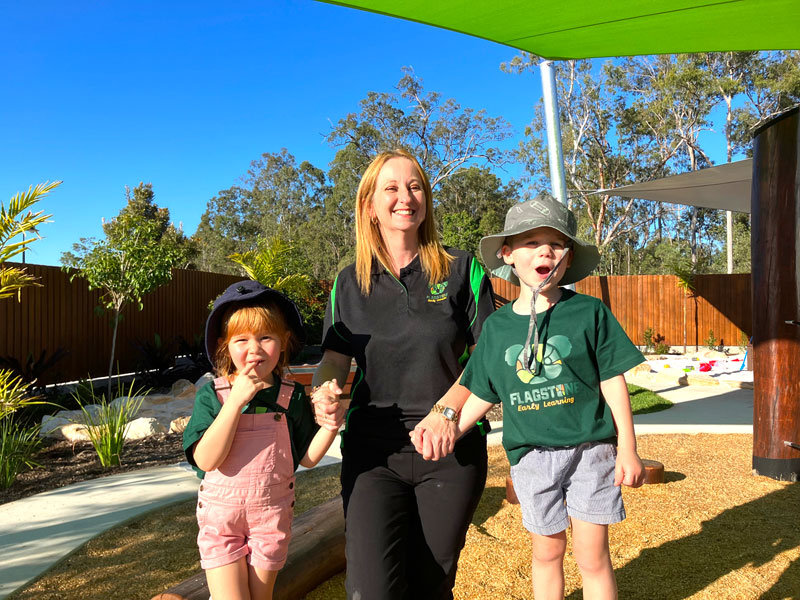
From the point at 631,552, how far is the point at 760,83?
3272 cm

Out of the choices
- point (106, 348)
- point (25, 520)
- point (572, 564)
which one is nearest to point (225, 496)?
point (572, 564)

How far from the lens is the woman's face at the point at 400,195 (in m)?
2.12

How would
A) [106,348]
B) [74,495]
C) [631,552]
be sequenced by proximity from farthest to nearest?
[106,348]
[74,495]
[631,552]

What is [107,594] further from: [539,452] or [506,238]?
[506,238]

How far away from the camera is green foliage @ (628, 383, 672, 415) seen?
331 inches

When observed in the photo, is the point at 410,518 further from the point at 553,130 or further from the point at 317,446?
the point at 553,130

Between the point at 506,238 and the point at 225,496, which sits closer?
the point at 225,496

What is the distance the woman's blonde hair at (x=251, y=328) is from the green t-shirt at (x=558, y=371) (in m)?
0.66

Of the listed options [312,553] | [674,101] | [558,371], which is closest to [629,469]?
[558,371]

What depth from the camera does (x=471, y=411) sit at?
6.61 feet

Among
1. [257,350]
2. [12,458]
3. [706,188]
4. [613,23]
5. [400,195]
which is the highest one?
[613,23]

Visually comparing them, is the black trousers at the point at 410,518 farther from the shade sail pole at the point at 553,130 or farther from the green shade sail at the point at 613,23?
the shade sail pole at the point at 553,130

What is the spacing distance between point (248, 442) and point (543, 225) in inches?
48.6

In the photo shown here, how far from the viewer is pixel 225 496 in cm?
194
